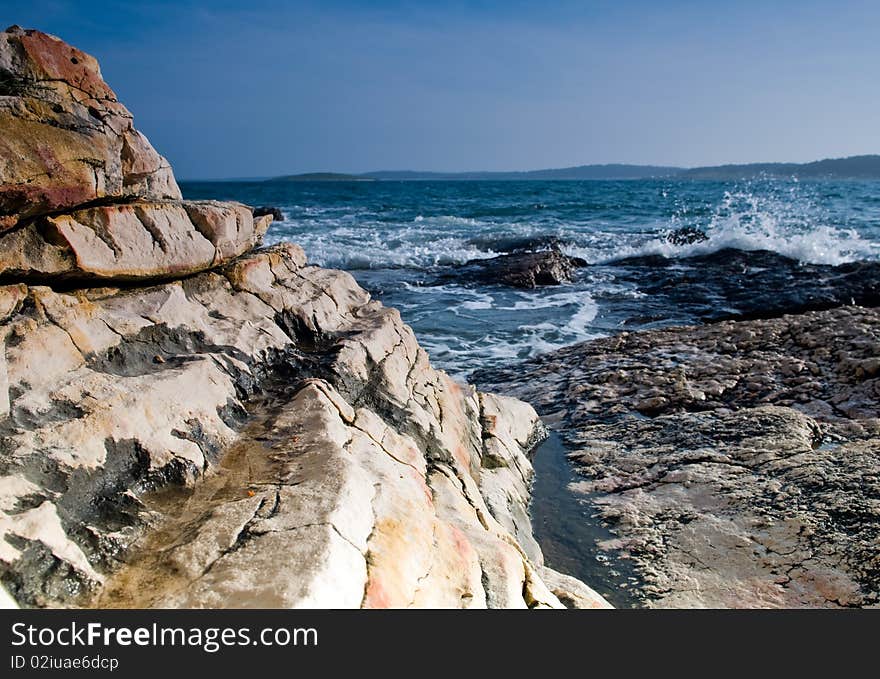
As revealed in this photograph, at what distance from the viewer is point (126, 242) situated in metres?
4.12

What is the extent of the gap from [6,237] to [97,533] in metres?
1.93

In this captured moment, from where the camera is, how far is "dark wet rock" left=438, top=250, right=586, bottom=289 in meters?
17.1

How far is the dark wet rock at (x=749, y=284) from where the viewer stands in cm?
1285

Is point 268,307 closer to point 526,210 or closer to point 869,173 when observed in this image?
point 526,210

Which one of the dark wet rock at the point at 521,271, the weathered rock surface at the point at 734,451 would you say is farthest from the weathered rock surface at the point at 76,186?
the dark wet rock at the point at 521,271

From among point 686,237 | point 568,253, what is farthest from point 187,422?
point 686,237

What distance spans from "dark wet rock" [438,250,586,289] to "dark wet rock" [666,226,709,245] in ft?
18.2

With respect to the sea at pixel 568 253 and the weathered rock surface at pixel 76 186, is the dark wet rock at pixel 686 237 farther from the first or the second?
the weathered rock surface at pixel 76 186

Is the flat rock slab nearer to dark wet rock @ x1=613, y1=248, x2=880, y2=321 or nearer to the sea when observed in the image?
the sea

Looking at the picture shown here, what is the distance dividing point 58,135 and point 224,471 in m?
2.27

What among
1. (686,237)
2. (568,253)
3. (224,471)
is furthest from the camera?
(686,237)

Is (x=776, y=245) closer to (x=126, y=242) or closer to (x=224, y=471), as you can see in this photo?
(x=126, y=242)

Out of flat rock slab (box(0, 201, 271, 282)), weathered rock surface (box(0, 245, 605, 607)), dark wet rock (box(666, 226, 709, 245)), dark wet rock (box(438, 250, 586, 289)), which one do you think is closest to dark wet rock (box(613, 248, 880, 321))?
dark wet rock (box(438, 250, 586, 289))
